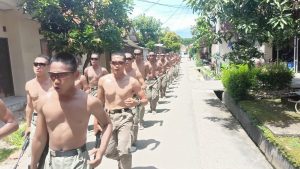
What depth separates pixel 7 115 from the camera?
10.2 feet

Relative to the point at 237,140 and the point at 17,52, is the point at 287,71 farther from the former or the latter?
the point at 17,52

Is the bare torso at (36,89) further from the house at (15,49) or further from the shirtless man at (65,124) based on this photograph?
the house at (15,49)

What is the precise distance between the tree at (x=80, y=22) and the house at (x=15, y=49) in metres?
0.87

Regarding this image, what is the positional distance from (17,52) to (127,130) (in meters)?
9.15

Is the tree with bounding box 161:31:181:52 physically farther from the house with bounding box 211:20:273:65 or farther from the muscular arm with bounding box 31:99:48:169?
the muscular arm with bounding box 31:99:48:169

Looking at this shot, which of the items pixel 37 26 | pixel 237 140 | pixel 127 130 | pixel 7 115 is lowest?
pixel 237 140

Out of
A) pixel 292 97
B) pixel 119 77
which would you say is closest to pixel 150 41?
pixel 292 97

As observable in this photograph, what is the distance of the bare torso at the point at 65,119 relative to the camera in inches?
124

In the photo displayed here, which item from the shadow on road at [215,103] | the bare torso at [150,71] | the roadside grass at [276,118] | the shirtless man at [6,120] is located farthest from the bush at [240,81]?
the shirtless man at [6,120]

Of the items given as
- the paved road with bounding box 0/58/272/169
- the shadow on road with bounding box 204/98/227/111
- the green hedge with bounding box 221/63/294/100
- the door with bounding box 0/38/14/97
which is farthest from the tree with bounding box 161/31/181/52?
the paved road with bounding box 0/58/272/169

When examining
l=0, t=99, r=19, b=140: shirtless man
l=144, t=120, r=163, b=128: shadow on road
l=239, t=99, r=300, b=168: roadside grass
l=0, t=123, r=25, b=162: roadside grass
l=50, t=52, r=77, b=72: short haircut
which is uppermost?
l=50, t=52, r=77, b=72: short haircut

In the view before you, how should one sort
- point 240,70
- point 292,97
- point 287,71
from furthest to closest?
1. point 287,71
2. point 240,70
3. point 292,97

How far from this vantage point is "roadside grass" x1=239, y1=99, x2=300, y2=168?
5.70 m

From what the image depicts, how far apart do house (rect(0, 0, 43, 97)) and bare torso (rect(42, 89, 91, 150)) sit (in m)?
10.2
